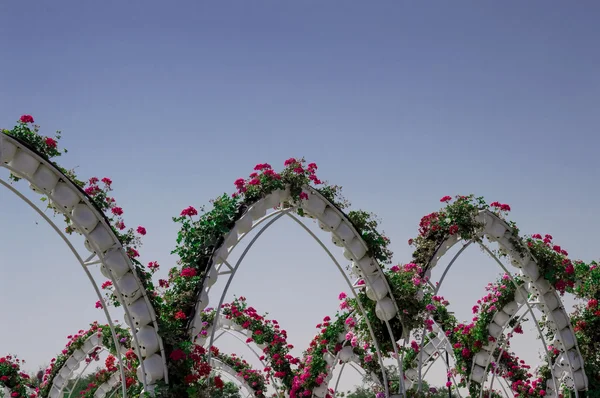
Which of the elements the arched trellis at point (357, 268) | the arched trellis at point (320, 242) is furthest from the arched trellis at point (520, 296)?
the arched trellis at point (320, 242)

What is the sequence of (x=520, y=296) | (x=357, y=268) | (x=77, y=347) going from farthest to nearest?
(x=77, y=347), (x=520, y=296), (x=357, y=268)

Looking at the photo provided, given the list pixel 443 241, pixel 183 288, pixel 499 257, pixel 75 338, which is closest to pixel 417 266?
pixel 443 241

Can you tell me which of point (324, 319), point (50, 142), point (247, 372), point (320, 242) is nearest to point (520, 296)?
point (324, 319)

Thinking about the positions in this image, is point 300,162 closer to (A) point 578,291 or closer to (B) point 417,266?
(B) point 417,266

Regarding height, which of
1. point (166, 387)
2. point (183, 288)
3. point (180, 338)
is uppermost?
point (183, 288)

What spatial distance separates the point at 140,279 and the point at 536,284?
25.0ft

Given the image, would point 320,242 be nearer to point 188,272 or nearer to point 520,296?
point 188,272

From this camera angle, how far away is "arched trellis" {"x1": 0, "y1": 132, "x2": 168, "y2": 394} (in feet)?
23.5

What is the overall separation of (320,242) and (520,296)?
537 cm

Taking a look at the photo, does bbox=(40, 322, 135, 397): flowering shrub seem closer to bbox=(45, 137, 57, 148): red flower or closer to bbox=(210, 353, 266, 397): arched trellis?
bbox=(210, 353, 266, 397): arched trellis

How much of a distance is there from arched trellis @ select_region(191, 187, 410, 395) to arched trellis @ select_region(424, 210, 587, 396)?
103cm

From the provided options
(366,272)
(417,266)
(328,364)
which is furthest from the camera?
(328,364)

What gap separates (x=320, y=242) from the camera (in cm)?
990

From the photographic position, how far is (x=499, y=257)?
12.5 m
